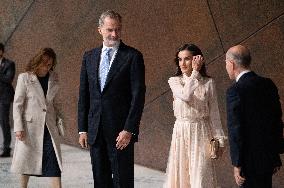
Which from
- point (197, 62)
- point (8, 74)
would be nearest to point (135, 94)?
point (197, 62)

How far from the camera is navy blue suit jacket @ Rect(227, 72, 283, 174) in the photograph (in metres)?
3.66

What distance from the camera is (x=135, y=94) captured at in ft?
13.6

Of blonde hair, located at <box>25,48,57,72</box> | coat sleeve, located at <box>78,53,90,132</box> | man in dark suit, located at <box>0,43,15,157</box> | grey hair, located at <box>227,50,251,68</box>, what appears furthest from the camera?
man in dark suit, located at <box>0,43,15,157</box>

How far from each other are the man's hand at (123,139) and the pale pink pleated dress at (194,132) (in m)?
0.63

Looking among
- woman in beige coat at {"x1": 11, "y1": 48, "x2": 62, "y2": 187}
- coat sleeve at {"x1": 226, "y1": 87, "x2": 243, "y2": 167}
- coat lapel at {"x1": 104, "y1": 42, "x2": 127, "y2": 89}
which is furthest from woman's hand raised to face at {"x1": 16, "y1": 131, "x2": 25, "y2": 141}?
coat sleeve at {"x1": 226, "y1": 87, "x2": 243, "y2": 167}

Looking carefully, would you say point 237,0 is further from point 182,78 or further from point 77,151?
point 77,151

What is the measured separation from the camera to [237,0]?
596 cm

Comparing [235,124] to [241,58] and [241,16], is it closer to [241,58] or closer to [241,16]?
[241,58]

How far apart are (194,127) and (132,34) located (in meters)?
3.17

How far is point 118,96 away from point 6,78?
4270mm

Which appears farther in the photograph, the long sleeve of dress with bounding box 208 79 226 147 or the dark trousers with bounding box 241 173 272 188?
the long sleeve of dress with bounding box 208 79 226 147

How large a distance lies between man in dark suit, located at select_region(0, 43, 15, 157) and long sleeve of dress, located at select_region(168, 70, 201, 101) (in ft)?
13.2

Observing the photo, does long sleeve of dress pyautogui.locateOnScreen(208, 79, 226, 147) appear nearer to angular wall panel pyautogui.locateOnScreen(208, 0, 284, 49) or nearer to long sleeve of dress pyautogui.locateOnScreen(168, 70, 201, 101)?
long sleeve of dress pyautogui.locateOnScreen(168, 70, 201, 101)

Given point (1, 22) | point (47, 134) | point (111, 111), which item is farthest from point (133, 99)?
point (1, 22)
